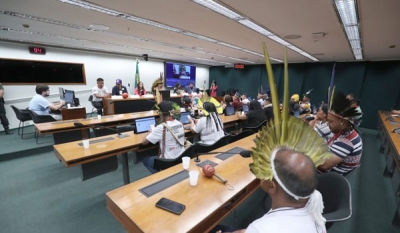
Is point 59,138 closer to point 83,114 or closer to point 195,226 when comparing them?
point 83,114

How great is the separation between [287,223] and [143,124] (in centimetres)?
250

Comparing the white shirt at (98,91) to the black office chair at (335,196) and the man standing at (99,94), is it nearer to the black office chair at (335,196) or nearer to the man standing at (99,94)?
the man standing at (99,94)

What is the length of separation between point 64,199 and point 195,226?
2.30m

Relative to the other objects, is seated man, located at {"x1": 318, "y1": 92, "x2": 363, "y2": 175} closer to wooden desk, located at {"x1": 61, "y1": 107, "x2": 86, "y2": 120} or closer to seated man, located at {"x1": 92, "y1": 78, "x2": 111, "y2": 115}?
wooden desk, located at {"x1": 61, "y1": 107, "x2": 86, "y2": 120}

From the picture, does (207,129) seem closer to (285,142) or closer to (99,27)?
(285,142)

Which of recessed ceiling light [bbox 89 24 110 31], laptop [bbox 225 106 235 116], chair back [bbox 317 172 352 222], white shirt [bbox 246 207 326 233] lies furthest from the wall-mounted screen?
white shirt [bbox 246 207 326 233]

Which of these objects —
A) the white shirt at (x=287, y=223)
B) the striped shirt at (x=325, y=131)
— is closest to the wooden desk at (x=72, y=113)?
the white shirt at (x=287, y=223)

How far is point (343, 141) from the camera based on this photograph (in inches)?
64.4

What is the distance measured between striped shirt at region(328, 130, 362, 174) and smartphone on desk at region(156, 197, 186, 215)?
143 cm

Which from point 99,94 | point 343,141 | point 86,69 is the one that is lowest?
point 343,141

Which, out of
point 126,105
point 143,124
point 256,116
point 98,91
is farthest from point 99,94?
point 256,116

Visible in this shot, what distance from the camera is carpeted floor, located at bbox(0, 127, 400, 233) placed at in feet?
6.63

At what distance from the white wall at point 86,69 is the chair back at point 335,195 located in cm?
799

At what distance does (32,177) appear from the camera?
2920mm
